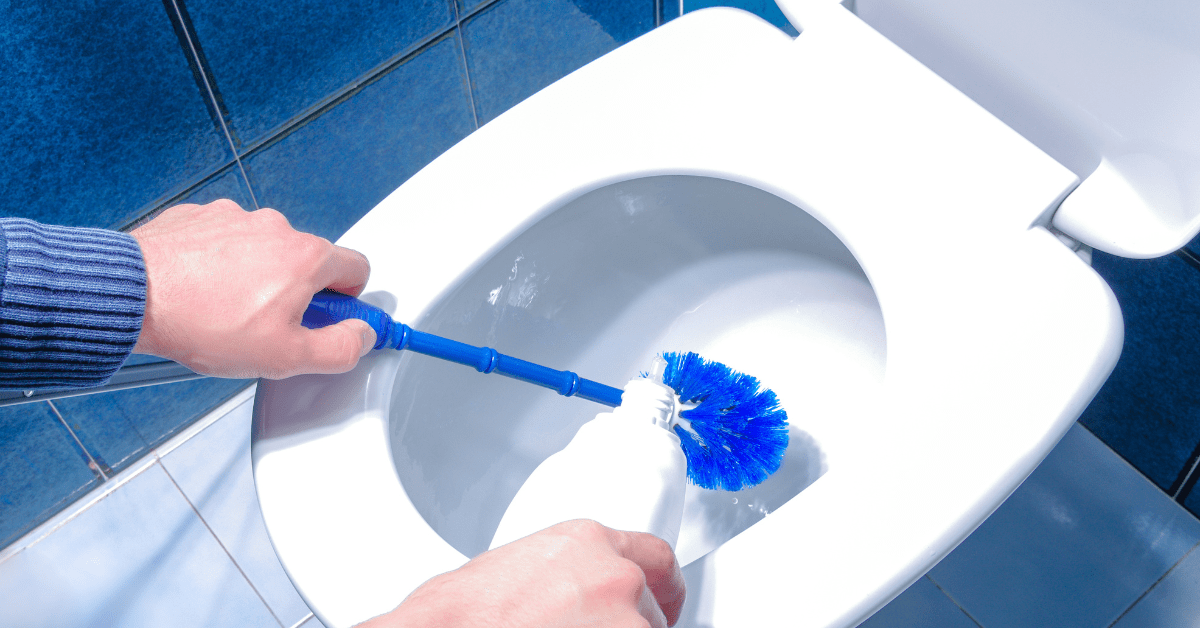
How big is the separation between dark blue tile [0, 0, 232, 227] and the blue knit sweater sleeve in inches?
9.2

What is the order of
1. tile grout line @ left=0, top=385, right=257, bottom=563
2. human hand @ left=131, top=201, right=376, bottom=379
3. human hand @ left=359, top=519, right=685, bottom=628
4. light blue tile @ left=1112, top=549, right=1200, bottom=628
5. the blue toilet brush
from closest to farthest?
human hand @ left=359, top=519, right=685, bottom=628, human hand @ left=131, top=201, right=376, bottom=379, the blue toilet brush, light blue tile @ left=1112, top=549, right=1200, bottom=628, tile grout line @ left=0, top=385, right=257, bottom=563

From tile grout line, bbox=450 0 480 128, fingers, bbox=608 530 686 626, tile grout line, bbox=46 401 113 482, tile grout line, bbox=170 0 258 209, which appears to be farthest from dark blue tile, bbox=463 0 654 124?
fingers, bbox=608 530 686 626

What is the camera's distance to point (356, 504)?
49 centimetres

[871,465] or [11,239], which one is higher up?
[11,239]

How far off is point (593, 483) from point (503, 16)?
566mm

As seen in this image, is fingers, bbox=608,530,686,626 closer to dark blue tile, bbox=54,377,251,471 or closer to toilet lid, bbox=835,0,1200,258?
toilet lid, bbox=835,0,1200,258

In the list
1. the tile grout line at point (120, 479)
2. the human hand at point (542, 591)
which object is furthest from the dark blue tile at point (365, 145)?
the human hand at point (542, 591)

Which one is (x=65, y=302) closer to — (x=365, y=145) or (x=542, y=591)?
(x=542, y=591)

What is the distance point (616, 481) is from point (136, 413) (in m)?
0.64

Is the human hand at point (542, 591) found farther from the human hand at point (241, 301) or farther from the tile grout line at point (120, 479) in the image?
the tile grout line at point (120, 479)

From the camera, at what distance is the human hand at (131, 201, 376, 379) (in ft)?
1.51

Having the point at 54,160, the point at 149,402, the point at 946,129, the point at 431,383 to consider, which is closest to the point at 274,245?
the point at 431,383

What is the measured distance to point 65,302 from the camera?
0.43 meters

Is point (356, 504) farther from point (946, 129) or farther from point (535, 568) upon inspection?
point (946, 129)
